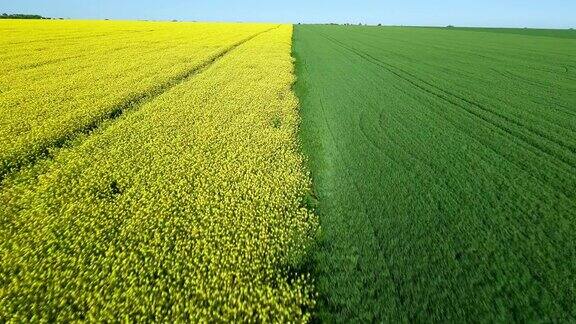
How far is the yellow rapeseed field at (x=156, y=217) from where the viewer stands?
4.48 meters

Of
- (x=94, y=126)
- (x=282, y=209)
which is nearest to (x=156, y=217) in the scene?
(x=282, y=209)

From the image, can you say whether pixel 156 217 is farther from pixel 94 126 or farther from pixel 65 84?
pixel 65 84

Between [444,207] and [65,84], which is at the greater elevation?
[444,207]

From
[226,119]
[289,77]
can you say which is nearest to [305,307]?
[226,119]

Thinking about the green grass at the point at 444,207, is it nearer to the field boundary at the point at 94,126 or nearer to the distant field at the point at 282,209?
the distant field at the point at 282,209

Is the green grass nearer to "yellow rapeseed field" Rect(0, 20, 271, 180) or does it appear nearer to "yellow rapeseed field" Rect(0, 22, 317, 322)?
"yellow rapeseed field" Rect(0, 22, 317, 322)

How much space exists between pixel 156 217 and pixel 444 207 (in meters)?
5.11

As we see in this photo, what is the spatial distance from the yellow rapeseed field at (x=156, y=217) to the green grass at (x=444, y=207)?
26.7 inches

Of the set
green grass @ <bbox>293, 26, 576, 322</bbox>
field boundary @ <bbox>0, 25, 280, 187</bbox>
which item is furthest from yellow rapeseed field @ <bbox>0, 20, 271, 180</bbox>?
green grass @ <bbox>293, 26, 576, 322</bbox>

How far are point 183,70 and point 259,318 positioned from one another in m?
17.2

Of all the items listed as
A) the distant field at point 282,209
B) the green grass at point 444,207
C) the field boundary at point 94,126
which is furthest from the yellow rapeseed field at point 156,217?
the green grass at point 444,207

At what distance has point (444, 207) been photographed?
682 cm

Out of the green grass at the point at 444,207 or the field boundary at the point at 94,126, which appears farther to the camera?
the field boundary at the point at 94,126

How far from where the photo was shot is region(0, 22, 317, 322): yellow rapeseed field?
448 cm
